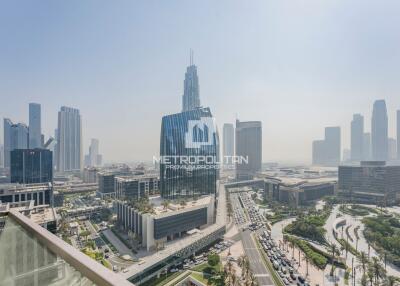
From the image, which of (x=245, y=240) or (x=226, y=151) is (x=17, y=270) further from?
(x=226, y=151)

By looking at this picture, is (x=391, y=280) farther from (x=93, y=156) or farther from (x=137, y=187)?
(x=93, y=156)

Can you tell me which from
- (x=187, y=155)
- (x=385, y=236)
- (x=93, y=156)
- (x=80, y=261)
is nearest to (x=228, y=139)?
(x=187, y=155)

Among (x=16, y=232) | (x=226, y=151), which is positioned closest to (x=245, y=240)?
(x=16, y=232)

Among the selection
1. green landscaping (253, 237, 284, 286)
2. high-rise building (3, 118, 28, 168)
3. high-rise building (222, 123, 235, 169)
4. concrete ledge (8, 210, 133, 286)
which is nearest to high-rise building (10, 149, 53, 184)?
high-rise building (3, 118, 28, 168)

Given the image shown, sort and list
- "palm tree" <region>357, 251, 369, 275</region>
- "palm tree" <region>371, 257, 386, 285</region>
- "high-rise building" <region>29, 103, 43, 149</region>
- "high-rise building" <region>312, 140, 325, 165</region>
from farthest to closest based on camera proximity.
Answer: "high-rise building" <region>312, 140, 325, 165</region> → "high-rise building" <region>29, 103, 43, 149</region> → "palm tree" <region>357, 251, 369, 275</region> → "palm tree" <region>371, 257, 386, 285</region>

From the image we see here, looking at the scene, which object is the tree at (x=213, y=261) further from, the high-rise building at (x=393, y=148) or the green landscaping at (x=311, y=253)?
the high-rise building at (x=393, y=148)

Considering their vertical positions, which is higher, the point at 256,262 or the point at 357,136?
the point at 357,136

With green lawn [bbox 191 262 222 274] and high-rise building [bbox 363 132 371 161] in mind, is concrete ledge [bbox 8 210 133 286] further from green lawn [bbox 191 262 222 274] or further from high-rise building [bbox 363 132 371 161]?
high-rise building [bbox 363 132 371 161]
